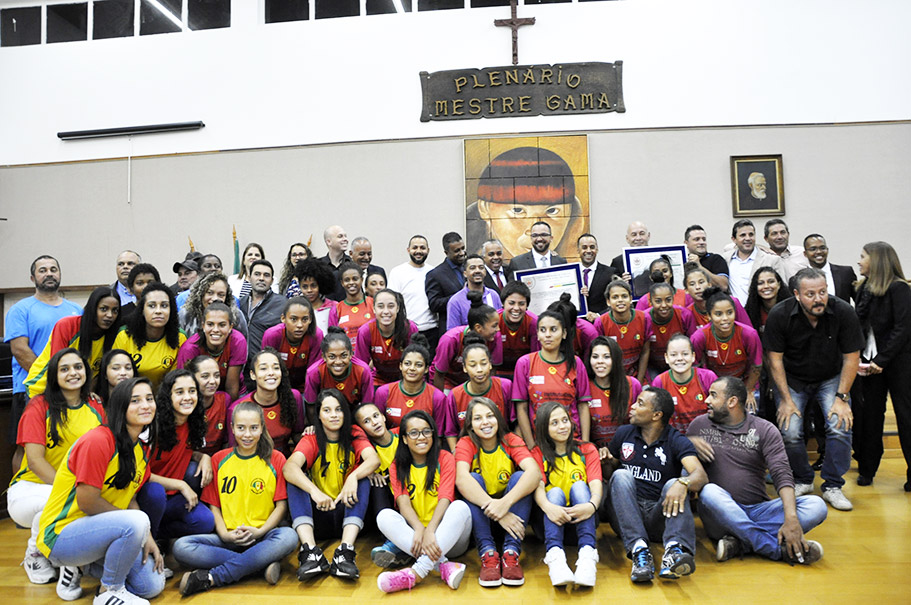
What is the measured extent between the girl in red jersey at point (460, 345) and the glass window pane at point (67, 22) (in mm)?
7333

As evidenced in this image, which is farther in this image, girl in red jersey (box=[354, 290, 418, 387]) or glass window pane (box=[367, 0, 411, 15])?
glass window pane (box=[367, 0, 411, 15])

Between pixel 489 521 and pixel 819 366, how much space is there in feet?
7.51

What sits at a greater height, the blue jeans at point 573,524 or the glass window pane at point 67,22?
the glass window pane at point 67,22

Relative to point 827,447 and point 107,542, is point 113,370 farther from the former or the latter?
point 827,447

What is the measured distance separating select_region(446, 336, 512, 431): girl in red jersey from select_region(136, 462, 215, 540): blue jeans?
4.54ft

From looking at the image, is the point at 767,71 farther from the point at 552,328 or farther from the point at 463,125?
the point at 552,328

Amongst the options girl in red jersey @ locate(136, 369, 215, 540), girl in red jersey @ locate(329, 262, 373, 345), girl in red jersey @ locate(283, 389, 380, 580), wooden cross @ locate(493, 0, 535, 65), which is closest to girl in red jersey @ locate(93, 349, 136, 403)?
girl in red jersey @ locate(136, 369, 215, 540)

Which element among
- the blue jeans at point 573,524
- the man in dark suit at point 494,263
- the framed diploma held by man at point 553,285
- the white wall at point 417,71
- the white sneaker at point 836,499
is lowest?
the white sneaker at point 836,499

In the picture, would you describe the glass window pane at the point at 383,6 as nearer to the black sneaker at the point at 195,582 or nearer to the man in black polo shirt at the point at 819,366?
the man in black polo shirt at the point at 819,366

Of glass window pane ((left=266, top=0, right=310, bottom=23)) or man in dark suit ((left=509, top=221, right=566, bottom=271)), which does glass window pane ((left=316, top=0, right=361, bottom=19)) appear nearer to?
glass window pane ((left=266, top=0, right=310, bottom=23))

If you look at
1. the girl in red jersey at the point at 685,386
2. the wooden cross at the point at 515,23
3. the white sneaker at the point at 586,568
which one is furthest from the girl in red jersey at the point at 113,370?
the wooden cross at the point at 515,23

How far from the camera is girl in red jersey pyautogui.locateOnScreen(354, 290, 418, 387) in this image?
409 cm

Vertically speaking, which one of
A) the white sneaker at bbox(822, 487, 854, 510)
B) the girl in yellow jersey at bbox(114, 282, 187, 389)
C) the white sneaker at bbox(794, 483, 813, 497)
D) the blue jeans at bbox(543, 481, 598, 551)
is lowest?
the white sneaker at bbox(822, 487, 854, 510)

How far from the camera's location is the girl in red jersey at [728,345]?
13.1 ft
